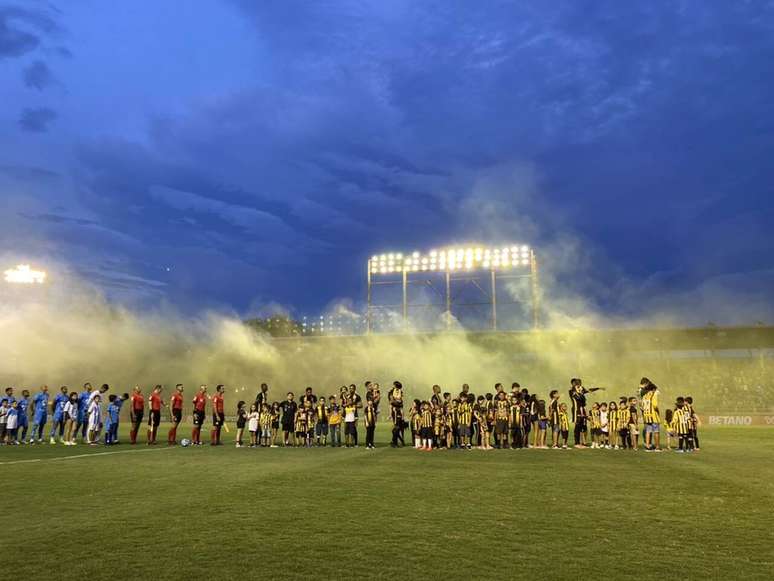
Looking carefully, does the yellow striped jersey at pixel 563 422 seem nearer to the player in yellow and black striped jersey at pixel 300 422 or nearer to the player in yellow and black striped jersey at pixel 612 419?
the player in yellow and black striped jersey at pixel 612 419

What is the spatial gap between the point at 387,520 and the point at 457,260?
38.5m

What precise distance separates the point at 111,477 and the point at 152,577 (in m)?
6.56

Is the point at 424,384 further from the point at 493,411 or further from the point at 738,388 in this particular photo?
the point at 493,411

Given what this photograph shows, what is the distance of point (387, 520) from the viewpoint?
6941 mm

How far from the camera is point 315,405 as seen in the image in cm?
1825

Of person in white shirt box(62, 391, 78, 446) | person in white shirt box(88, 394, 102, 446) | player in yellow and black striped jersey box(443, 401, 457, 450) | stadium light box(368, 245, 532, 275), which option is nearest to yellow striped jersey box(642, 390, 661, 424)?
player in yellow and black striped jersey box(443, 401, 457, 450)

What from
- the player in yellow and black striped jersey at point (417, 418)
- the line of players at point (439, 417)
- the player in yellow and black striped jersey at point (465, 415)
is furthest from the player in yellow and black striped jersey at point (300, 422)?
the player in yellow and black striped jersey at point (465, 415)

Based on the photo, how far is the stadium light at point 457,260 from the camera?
43781 millimetres

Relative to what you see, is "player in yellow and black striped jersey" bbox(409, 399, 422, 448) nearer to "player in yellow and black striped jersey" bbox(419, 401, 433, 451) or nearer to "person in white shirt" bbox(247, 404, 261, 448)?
"player in yellow and black striped jersey" bbox(419, 401, 433, 451)

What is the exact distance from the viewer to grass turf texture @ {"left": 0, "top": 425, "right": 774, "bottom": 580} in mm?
5109

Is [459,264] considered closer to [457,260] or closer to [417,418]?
[457,260]

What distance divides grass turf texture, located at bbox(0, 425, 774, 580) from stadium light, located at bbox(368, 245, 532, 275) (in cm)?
3188

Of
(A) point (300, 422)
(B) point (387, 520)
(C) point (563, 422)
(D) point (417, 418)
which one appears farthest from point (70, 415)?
(C) point (563, 422)

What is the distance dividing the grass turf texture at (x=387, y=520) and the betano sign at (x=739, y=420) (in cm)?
2771
